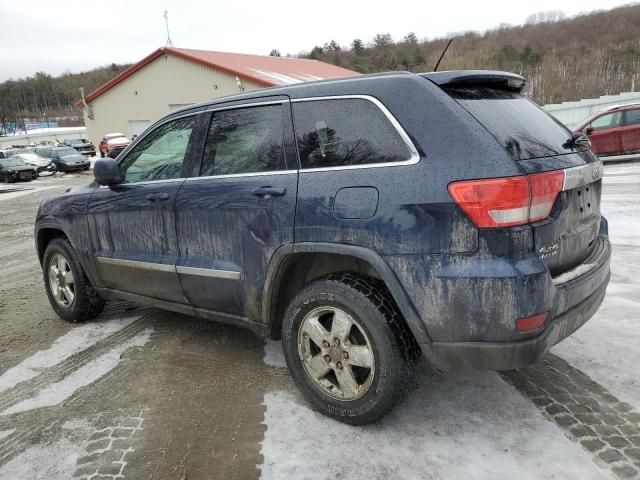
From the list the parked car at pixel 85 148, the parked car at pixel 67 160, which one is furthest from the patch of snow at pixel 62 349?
the parked car at pixel 85 148

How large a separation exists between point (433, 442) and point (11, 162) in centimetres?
2693

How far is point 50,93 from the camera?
11512 centimetres

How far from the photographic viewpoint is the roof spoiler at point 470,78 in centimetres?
249

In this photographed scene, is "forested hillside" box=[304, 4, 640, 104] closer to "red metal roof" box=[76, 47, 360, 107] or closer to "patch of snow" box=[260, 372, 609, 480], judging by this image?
"red metal roof" box=[76, 47, 360, 107]

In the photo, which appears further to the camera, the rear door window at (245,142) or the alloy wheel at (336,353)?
the rear door window at (245,142)

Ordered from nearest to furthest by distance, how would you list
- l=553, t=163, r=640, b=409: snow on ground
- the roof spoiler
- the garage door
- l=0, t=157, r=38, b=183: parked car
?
the roof spoiler < l=553, t=163, r=640, b=409: snow on ground < l=0, t=157, r=38, b=183: parked car < the garage door

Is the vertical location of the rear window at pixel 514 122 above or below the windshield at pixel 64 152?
above

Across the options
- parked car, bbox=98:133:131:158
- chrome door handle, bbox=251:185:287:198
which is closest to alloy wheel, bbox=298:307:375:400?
chrome door handle, bbox=251:185:287:198

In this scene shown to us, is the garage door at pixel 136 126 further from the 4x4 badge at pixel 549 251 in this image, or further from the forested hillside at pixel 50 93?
the forested hillside at pixel 50 93

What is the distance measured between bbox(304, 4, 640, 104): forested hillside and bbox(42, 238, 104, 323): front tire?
5266 cm

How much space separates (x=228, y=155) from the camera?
3.17 m

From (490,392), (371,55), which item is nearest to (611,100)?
(490,392)

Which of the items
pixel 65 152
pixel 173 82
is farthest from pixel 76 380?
pixel 173 82

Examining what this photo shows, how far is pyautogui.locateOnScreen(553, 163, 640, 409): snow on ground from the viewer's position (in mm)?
3033
